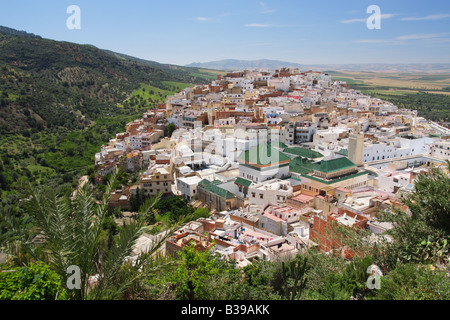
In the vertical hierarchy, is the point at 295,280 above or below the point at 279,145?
above

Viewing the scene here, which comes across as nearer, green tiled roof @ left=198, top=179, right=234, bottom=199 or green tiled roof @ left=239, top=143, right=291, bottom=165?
green tiled roof @ left=198, top=179, right=234, bottom=199

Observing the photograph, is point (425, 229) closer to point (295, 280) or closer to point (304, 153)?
point (295, 280)

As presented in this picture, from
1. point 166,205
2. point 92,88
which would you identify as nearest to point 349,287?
point 166,205

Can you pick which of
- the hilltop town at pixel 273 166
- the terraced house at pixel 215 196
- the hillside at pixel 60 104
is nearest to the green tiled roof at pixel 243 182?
the hilltop town at pixel 273 166

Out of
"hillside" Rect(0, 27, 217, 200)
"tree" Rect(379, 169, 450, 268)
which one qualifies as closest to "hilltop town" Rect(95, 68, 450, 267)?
"tree" Rect(379, 169, 450, 268)

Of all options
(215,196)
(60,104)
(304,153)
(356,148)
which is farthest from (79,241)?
(60,104)

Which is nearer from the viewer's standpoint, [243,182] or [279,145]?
[243,182]

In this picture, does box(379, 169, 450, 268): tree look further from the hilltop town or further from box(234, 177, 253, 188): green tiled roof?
box(234, 177, 253, 188): green tiled roof
